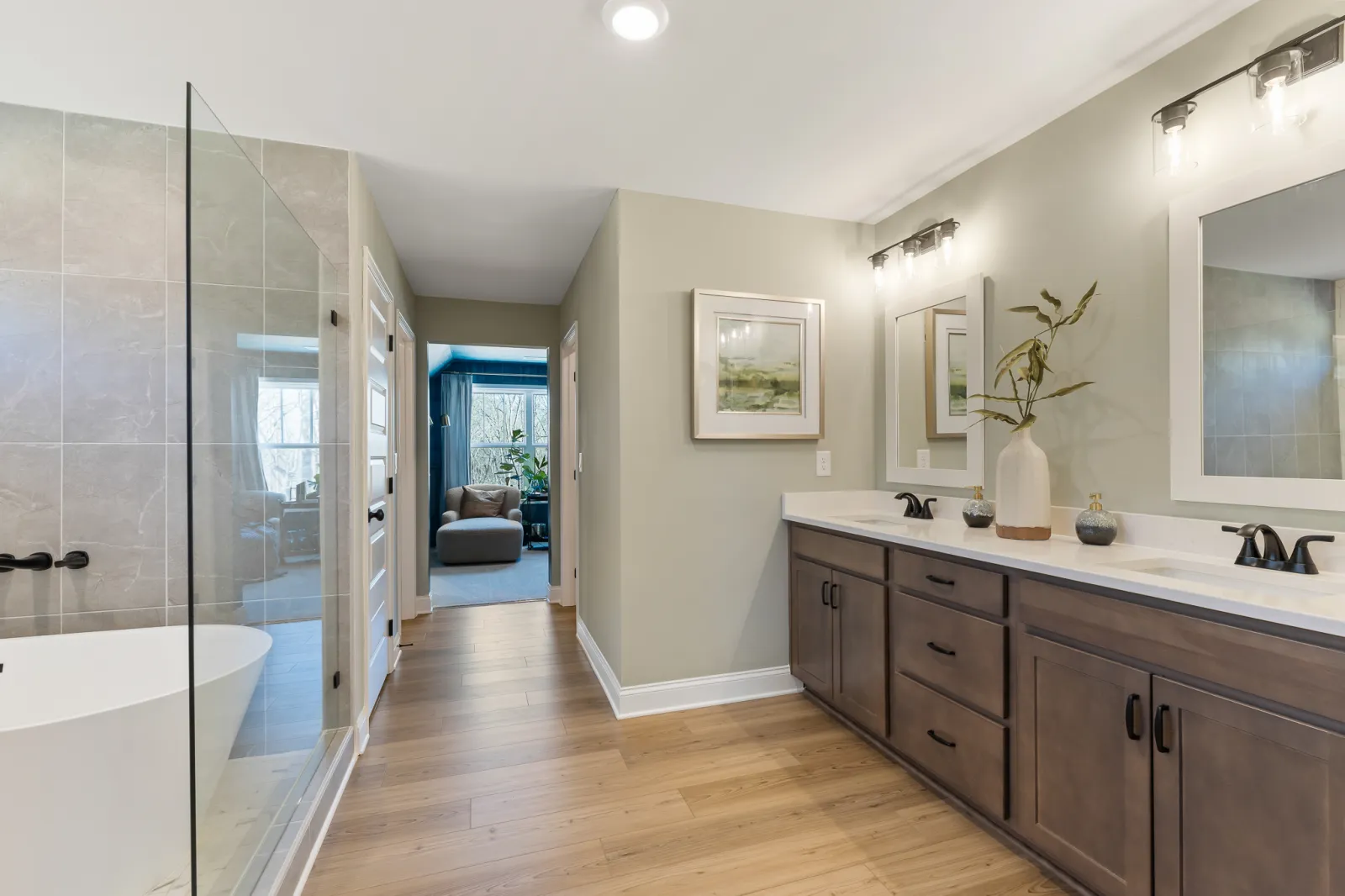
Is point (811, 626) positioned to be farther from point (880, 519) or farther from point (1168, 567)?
point (1168, 567)

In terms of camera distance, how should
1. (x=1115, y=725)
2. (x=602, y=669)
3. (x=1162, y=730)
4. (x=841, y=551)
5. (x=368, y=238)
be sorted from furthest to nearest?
(x=602, y=669)
(x=368, y=238)
(x=841, y=551)
(x=1115, y=725)
(x=1162, y=730)

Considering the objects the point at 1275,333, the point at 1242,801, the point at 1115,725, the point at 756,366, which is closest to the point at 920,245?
the point at 756,366

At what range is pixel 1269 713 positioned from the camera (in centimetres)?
111

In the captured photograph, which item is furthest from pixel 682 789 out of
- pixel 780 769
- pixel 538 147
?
pixel 538 147

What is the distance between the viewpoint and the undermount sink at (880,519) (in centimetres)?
258

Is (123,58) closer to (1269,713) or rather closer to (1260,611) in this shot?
(1260,611)

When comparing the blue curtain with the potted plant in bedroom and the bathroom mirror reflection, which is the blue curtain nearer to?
the potted plant in bedroom

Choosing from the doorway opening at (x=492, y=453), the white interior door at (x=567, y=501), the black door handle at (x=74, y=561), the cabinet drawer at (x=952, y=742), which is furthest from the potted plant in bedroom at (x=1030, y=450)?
the doorway opening at (x=492, y=453)

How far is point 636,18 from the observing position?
157cm

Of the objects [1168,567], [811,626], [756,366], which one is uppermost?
[756,366]

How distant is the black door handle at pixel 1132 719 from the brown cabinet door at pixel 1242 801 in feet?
0.13

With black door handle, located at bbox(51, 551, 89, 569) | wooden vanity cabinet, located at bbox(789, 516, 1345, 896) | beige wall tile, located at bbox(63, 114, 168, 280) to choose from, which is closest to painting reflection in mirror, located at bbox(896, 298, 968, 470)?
wooden vanity cabinet, located at bbox(789, 516, 1345, 896)

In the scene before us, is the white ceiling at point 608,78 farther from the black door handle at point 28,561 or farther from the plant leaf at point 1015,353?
the black door handle at point 28,561

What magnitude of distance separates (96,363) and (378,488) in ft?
3.73
